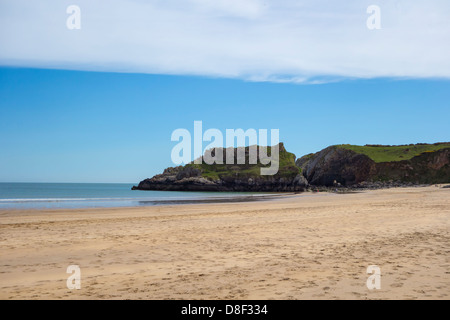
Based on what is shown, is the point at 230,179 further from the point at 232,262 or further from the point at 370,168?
the point at 232,262

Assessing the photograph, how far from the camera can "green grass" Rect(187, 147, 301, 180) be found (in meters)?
119

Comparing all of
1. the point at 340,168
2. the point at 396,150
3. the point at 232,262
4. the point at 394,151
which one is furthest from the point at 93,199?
the point at 396,150

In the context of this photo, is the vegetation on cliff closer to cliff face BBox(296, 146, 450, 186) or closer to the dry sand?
cliff face BBox(296, 146, 450, 186)

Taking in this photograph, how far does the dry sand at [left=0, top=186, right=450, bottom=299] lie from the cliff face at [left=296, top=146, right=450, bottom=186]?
89301 millimetres

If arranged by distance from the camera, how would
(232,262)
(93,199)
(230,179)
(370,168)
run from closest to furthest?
(232,262), (93,199), (370,168), (230,179)

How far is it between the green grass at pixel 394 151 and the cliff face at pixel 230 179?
1963 centimetres

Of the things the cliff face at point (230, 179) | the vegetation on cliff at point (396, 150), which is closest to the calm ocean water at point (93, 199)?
the cliff face at point (230, 179)

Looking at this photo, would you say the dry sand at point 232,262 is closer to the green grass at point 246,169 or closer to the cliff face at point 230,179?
the cliff face at point 230,179

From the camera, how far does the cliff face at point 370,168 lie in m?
92.7

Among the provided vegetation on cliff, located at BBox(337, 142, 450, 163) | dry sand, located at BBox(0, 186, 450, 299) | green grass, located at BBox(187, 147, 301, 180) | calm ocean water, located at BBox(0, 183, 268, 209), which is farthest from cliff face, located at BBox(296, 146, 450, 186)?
dry sand, located at BBox(0, 186, 450, 299)

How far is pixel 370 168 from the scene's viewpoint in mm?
101625

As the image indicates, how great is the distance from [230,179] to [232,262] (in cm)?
11563

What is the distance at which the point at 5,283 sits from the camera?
720cm
